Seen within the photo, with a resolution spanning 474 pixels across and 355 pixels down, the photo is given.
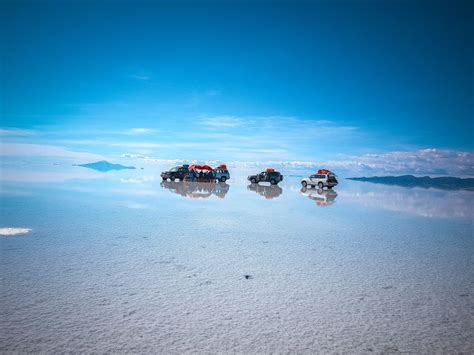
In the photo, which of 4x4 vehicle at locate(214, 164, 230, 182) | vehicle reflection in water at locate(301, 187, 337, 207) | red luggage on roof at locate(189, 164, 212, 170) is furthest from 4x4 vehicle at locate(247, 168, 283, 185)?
vehicle reflection in water at locate(301, 187, 337, 207)

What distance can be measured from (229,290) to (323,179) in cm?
3214

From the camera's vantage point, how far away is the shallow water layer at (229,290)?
4.09m

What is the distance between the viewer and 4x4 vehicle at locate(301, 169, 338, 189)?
3544 cm

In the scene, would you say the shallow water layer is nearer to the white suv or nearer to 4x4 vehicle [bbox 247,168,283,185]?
the white suv

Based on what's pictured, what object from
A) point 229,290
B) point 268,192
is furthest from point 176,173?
point 229,290

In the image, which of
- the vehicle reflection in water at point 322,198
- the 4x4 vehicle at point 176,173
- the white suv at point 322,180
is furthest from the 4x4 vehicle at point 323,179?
the 4x4 vehicle at point 176,173

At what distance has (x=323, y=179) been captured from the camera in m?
35.8

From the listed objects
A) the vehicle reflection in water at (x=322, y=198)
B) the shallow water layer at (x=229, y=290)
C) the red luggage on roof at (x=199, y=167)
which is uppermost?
the red luggage on roof at (x=199, y=167)

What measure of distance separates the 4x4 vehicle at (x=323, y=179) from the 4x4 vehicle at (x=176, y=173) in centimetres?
1687

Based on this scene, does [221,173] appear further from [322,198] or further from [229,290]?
[229,290]

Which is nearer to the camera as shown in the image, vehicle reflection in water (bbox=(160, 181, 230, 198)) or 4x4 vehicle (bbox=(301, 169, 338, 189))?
Result: vehicle reflection in water (bbox=(160, 181, 230, 198))

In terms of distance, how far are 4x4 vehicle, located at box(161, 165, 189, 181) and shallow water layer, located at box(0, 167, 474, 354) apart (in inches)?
1140

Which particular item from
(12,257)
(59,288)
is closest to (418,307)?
(59,288)

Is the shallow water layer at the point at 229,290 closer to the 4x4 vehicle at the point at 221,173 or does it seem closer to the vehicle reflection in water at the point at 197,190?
the vehicle reflection in water at the point at 197,190
